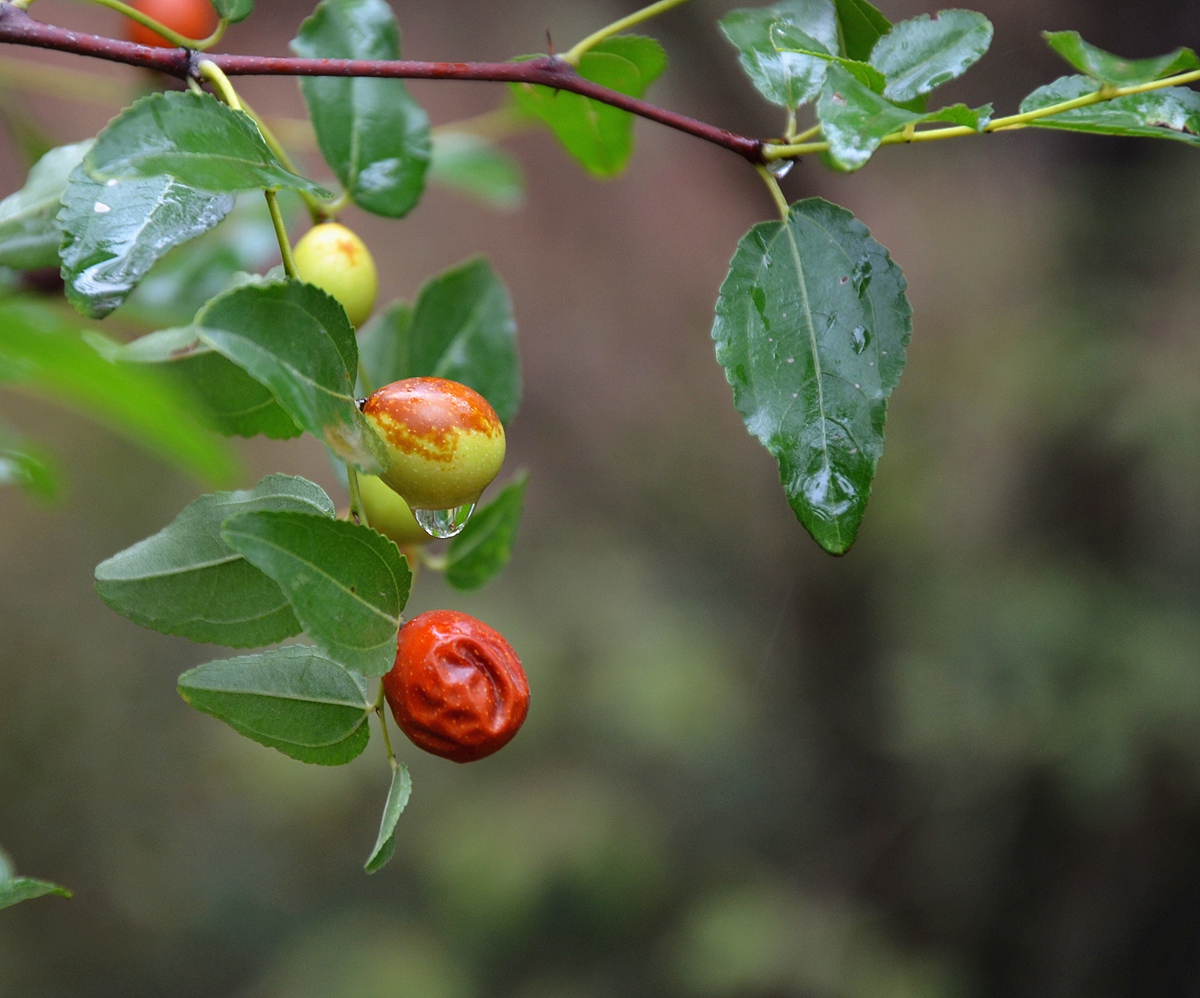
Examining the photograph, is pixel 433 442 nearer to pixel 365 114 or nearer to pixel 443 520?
pixel 443 520

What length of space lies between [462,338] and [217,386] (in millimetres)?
180

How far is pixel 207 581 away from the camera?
425 millimetres

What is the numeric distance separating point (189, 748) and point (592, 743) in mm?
890

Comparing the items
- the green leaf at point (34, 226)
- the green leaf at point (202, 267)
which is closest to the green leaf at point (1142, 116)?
the green leaf at point (34, 226)

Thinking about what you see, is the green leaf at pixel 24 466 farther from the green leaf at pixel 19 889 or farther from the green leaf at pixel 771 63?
the green leaf at pixel 771 63

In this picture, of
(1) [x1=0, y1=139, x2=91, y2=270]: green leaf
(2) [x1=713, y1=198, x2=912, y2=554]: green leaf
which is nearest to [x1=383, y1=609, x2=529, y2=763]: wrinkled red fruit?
(2) [x1=713, y1=198, x2=912, y2=554]: green leaf

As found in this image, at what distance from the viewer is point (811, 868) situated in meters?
2.16

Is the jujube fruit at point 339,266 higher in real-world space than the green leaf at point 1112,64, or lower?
lower

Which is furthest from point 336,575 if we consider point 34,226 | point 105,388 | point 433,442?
point 34,226

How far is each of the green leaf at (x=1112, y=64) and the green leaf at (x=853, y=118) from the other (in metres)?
0.08

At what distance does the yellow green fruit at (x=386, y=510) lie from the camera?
1.77ft

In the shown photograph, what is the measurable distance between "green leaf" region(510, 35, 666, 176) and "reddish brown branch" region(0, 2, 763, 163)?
0.13 m

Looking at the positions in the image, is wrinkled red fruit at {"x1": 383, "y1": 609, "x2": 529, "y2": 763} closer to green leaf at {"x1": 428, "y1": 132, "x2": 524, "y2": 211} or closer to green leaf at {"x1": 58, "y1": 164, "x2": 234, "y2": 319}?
green leaf at {"x1": 58, "y1": 164, "x2": 234, "y2": 319}

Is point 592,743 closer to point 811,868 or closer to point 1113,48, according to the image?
point 811,868
